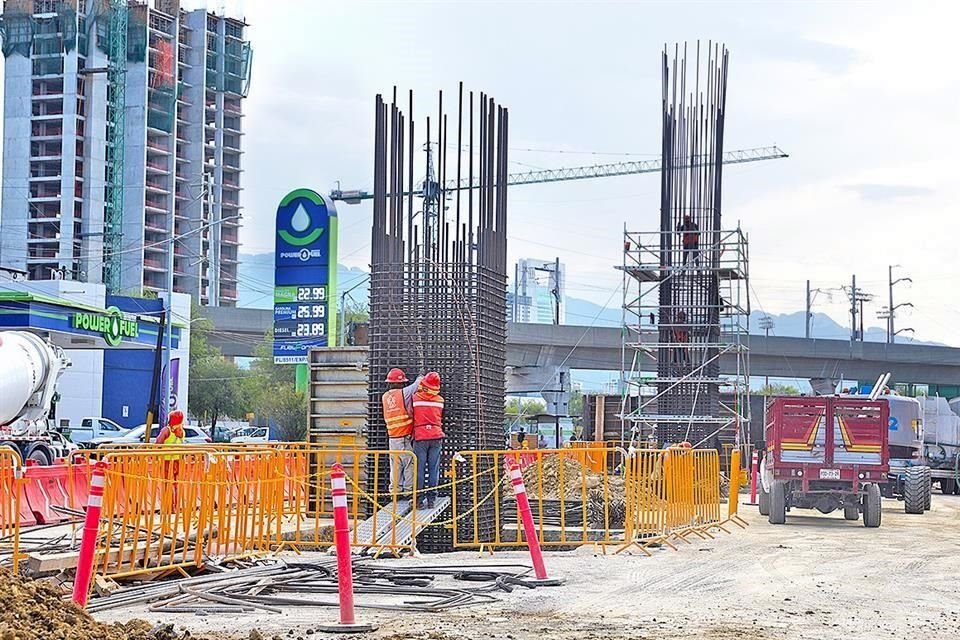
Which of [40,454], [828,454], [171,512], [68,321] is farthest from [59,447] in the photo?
[828,454]

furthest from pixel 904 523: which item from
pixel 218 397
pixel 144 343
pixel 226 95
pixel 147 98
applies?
pixel 226 95

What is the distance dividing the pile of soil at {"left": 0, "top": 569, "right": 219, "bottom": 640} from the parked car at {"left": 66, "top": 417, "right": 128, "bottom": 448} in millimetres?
36387

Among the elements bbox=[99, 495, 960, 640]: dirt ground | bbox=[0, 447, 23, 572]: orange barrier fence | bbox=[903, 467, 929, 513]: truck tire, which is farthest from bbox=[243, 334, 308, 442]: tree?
bbox=[99, 495, 960, 640]: dirt ground

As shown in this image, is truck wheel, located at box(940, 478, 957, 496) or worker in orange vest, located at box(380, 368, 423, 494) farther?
truck wheel, located at box(940, 478, 957, 496)

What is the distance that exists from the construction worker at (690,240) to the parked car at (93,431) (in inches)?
861

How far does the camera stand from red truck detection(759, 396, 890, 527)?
23656 mm

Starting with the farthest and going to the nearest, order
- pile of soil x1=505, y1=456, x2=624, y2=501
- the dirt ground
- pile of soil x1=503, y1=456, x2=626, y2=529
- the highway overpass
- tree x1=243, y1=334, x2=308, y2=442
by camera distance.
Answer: tree x1=243, y1=334, x2=308, y2=442
the highway overpass
pile of soil x1=505, y1=456, x2=624, y2=501
pile of soil x1=503, y1=456, x2=626, y2=529
the dirt ground

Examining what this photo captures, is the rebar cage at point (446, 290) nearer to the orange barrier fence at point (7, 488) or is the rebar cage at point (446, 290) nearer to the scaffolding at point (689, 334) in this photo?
the orange barrier fence at point (7, 488)

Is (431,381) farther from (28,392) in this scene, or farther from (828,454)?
(28,392)

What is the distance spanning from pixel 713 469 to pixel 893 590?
28.9ft

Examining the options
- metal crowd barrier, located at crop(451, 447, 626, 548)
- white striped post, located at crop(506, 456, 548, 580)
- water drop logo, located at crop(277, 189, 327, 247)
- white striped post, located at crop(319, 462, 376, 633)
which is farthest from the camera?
water drop logo, located at crop(277, 189, 327, 247)

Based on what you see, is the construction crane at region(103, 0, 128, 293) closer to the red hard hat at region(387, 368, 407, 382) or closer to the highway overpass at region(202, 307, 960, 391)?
the highway overpass at region(202, 307, 960, 391)

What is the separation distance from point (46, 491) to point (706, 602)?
1217cm

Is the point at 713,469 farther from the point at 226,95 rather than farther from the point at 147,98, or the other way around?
the point at 226,95
